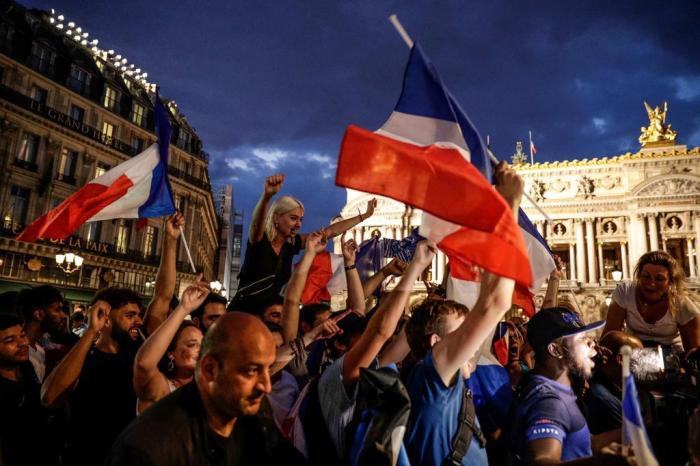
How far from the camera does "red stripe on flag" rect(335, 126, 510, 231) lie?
2.65 m

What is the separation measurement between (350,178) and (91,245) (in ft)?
100

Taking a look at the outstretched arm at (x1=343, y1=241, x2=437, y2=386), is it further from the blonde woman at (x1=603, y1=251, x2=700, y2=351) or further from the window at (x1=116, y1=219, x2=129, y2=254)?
the window at (x1=116, y1=219, x2=129, y2=254)

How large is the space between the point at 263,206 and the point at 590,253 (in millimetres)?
44889

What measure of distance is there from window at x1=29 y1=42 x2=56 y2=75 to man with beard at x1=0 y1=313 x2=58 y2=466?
3038 cm

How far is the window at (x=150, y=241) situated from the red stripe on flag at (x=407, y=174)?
33277mm

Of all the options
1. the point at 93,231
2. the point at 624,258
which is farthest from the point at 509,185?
the point at 624,258

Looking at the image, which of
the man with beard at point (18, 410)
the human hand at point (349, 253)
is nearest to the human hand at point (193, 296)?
the man with beard at point (18, 410)

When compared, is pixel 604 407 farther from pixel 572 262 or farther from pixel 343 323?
pixel 572 262

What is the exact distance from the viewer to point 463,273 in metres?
5.00

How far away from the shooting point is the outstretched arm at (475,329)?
230 cm

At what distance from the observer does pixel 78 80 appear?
1197 inches

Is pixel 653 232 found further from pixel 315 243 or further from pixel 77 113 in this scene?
pixel 77 113

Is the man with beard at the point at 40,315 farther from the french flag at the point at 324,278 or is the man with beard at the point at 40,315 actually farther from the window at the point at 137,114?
the window at the point at 137,114

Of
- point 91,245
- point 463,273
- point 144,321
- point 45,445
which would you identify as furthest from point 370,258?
point 91,245
